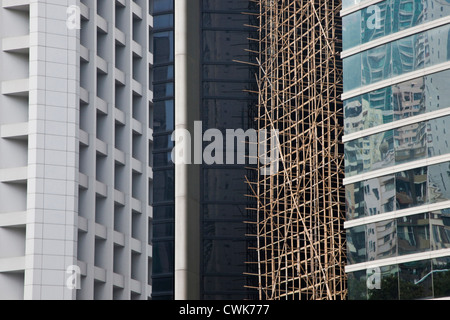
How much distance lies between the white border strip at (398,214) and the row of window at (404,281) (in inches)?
85.0

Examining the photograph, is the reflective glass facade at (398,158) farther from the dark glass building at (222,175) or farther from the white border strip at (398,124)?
the dark glass building at (222,175)

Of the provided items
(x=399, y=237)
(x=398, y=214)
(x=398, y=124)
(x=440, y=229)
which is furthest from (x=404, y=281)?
(x=398, y=124)

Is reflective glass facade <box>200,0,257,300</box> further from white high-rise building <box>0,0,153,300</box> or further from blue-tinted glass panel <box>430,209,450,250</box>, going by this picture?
blue-tinted glass panel <box>430,209,450,250</box>

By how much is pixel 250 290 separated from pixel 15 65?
71.4 ft

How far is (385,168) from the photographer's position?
4597 centimetres

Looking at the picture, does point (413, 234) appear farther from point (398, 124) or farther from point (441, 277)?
point (398, 124)

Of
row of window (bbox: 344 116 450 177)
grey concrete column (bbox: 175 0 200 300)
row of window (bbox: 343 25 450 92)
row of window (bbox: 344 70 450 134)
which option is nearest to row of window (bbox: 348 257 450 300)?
row of window (bbox: 344 116 450 177)

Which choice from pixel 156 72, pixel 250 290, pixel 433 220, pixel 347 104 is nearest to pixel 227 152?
pixel 250 290

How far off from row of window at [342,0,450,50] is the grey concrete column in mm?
19574

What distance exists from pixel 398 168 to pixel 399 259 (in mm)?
4084

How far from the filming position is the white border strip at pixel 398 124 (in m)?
44.4

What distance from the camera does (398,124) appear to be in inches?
1811

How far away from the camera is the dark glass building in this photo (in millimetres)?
69438
